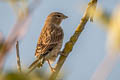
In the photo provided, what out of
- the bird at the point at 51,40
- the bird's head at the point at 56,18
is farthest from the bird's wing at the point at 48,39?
the bird's head at the point at 56,18

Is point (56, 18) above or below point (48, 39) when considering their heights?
above

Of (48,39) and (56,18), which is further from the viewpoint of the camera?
(56,18)

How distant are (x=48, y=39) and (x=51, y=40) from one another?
0.44 feet

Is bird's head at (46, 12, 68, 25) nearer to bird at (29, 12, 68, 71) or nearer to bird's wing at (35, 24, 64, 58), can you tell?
bird at (29, 12, 68, 71)

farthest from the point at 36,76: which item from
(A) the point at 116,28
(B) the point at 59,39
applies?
(B) the point at 59,39

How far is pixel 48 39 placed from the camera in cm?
803

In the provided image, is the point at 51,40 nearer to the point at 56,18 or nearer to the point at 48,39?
the point at 48,39

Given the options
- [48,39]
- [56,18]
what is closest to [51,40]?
[48,39]

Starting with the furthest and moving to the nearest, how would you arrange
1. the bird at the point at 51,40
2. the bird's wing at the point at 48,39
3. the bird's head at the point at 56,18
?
the bird's head at the point at 56,18 < the bird's wing at the point at 48,39 < the bird at the point at 51,40

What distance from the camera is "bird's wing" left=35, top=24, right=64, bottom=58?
279 inches

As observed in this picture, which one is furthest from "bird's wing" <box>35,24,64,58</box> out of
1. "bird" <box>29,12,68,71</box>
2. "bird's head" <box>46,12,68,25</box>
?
"bird's head" <box>46,12,68,25</box>

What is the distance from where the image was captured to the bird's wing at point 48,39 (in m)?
7.09

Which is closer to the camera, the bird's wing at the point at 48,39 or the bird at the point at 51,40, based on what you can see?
the bird at the point at 51,40

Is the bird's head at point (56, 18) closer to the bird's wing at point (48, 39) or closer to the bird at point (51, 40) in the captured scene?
the bird at point (51, 40)
